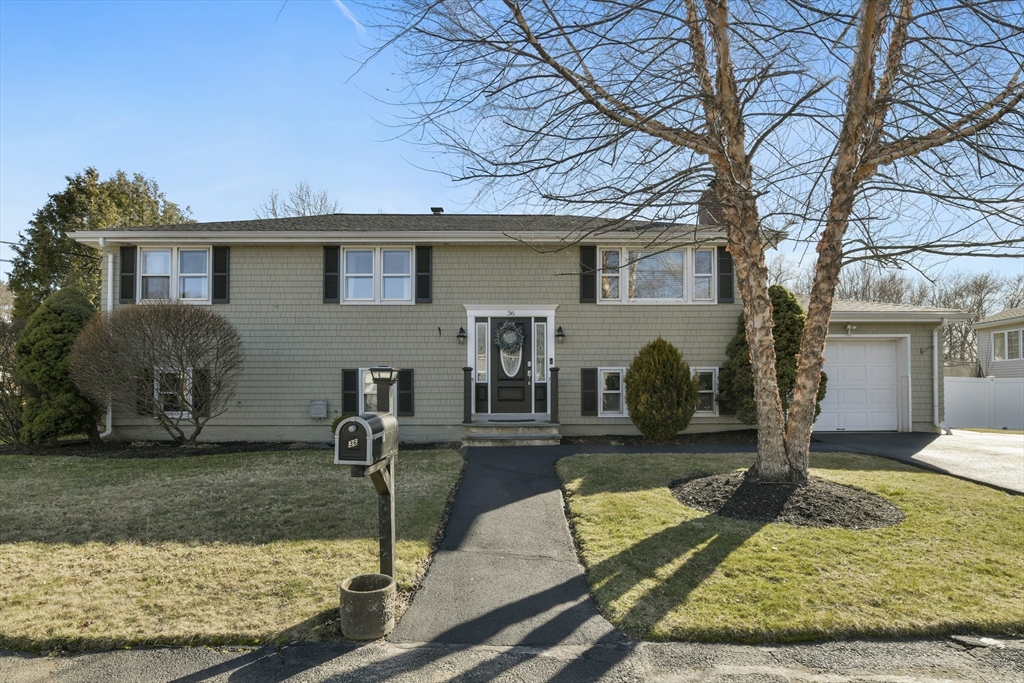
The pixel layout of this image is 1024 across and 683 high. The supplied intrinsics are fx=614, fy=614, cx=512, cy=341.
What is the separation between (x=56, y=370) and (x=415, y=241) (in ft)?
22.5

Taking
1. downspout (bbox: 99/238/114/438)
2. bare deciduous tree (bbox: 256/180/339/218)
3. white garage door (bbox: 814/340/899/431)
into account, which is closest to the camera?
downspout (bbox: 99/238/114/438)

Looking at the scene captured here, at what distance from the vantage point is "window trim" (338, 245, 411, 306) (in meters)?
12.4

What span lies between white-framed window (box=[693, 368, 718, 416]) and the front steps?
3.12m

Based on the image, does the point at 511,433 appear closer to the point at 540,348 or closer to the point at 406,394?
the point at 540,348

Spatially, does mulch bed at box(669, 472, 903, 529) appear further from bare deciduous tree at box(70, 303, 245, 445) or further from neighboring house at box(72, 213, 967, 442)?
bare deciduous tree at box(70, 303, 245, 445)

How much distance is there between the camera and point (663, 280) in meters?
12.6

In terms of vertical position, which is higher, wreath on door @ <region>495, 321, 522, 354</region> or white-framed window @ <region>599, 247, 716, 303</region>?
white-framed window @ <region>599, 247, 716, 303</region>

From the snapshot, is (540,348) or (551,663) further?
(540,348)

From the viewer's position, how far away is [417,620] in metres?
4.12

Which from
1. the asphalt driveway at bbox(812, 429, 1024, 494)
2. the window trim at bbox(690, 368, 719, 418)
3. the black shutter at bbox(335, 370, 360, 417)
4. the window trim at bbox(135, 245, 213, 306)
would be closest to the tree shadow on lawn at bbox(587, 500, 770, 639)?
the asphalt driveway at bbox(812, 429, 1024, 494)

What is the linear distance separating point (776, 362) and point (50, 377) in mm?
13080

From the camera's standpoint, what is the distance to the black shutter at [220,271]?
490 inches

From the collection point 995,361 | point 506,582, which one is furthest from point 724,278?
point 995,361

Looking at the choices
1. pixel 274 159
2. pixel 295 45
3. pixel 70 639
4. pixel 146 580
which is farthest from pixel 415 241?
pixel 70 639
